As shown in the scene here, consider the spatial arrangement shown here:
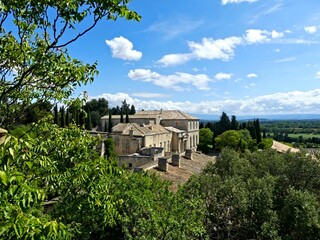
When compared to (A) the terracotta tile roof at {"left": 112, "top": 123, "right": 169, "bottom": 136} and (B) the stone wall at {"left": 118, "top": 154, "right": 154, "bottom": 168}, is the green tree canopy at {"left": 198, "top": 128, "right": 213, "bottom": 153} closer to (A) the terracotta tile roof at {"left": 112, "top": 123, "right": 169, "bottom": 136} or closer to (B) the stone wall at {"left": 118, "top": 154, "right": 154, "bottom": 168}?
(A) the terracotta tile roof at {"left": 112, "top": 123, "right": 169, "bottom": 136}

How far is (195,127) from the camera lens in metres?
65.6

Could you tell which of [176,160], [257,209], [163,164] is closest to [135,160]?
[176,160]

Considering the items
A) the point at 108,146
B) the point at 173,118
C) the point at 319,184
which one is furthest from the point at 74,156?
the point at 173,118

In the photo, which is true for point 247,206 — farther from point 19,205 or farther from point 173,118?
point 173,118

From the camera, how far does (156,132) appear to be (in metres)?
50.7

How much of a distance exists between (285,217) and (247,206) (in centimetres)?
170

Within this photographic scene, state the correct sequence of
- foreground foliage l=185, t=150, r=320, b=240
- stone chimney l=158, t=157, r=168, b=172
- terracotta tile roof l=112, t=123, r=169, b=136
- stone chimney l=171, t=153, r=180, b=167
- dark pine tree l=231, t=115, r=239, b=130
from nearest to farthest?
foreground foliage l=185, t=150, r=320, b=240
stone chimney l=158, t=157, r=168, b=172
stone chimney l=171, t=153, r=180, b=167
terracotta tile roof l=112, t=123, r=169, b=136
dark pine tree l=231, t=115, r=239, b=130

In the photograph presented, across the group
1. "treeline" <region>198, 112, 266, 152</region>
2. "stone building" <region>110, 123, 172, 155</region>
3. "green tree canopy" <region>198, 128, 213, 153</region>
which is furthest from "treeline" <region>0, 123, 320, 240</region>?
"green tree canopy" <region>198, 128, 213, 153</region>

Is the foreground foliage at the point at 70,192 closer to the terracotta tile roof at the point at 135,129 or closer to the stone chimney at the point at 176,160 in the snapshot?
the stone chimney at the point at 176,160

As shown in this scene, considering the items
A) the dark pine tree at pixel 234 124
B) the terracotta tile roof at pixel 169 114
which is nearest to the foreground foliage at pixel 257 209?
the terracotta tile roof at pixel 169 114

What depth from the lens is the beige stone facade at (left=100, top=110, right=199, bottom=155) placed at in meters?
46.5

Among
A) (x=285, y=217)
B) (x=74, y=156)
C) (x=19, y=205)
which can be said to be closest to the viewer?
(x=19, y=205)

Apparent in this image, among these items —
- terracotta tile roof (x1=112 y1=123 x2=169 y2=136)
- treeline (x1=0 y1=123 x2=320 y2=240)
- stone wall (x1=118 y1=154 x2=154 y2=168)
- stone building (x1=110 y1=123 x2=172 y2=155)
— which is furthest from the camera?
terracotta tile roof (x1=112 y1=123 x2=169 y2=136)

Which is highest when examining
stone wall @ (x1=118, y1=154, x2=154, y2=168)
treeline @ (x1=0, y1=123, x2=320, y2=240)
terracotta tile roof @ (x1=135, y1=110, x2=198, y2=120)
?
terracotta tile roof @ (x1=135, y1=110, x2=198, y2=120)
